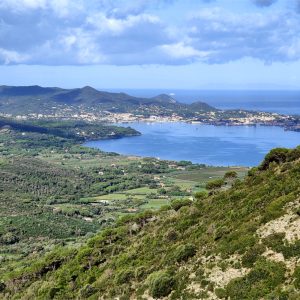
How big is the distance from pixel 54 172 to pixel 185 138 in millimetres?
82996

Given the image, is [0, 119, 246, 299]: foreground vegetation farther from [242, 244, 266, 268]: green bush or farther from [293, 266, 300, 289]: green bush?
[293, 266, 300, 289]: green bush

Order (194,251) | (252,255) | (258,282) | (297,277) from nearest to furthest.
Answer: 1. (297,277)
2. (258,282)
3. (252,255)
4. (194,251)

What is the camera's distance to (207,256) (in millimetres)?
19906

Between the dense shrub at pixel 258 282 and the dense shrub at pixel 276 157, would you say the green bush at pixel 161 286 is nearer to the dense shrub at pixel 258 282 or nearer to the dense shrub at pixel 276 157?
the dense shrub at pixel 258 282

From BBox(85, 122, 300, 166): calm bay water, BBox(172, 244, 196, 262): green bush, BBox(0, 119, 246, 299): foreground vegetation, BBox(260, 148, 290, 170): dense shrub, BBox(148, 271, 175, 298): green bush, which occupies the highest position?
BBox(260, 148, 290, 170): dense shrub

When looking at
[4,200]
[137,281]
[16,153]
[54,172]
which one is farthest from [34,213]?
[16,153]

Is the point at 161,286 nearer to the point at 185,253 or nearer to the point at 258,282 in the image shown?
the point at 185,253

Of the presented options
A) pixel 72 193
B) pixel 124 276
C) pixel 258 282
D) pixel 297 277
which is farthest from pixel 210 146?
pixel 297 277

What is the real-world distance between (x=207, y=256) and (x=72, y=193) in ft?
285

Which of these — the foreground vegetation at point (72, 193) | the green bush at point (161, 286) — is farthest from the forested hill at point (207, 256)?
the foreground vegetation at point (72, 193)

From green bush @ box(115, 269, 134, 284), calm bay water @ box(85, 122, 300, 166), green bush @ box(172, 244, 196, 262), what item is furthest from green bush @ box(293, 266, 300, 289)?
calm bay water @ box(85, 122, 300, 166)

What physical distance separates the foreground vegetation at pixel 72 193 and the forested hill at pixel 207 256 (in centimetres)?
521

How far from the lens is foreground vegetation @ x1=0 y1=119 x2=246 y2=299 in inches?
2500

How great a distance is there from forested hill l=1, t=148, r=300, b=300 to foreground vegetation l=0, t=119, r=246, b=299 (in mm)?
5208
